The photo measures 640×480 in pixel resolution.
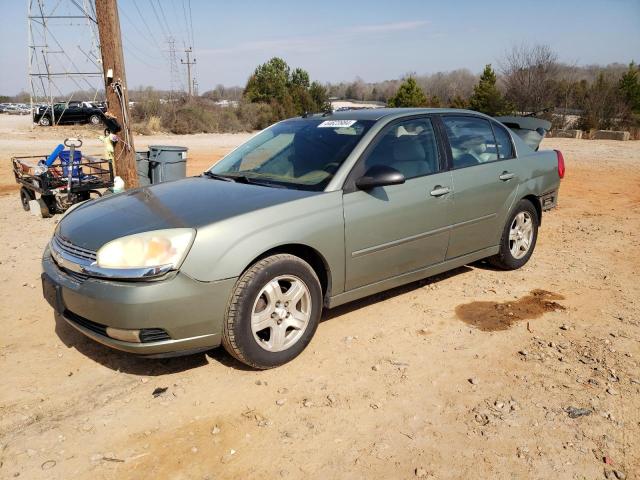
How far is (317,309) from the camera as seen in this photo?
12.1 ft

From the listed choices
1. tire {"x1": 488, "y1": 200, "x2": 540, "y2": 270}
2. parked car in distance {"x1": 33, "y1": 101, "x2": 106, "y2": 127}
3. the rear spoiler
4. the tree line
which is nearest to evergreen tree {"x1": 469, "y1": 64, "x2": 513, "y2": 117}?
the tree line

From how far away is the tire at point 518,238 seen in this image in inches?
210

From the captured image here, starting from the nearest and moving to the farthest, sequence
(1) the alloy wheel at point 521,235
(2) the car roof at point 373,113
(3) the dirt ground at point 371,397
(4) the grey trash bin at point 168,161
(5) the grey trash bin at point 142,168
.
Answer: (3) the dirt ground at point 371,397 < (2) the car roof at point 373,113 < (1) the alloy wheel at point 521,235 < (4) the grey trash bin at point 168,161 < (5) the grey trash bin at point 142,168

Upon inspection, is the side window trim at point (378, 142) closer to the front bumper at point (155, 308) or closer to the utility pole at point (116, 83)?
the front bumper at point (155, 308)

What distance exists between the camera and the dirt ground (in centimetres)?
266

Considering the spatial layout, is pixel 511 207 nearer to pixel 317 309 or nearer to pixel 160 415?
pixel 317 309

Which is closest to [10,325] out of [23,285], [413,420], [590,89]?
[23,285]

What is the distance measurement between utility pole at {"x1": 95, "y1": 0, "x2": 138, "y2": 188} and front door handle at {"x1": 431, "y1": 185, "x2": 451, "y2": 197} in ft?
17.9

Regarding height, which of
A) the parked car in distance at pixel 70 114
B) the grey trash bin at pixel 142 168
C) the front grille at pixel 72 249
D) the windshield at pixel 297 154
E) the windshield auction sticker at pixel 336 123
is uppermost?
the parked car in distance at pixel 70 114

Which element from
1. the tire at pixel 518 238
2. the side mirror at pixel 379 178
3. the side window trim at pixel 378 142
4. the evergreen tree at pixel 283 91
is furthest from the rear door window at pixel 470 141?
the evergreen tree at pixel 283 91

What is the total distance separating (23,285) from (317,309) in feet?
10.5

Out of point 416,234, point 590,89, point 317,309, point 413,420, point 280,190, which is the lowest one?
point 413,420

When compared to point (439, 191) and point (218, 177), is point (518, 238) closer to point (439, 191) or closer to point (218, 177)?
point (439, 191)

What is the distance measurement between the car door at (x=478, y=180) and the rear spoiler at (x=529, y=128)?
162 centimetres
